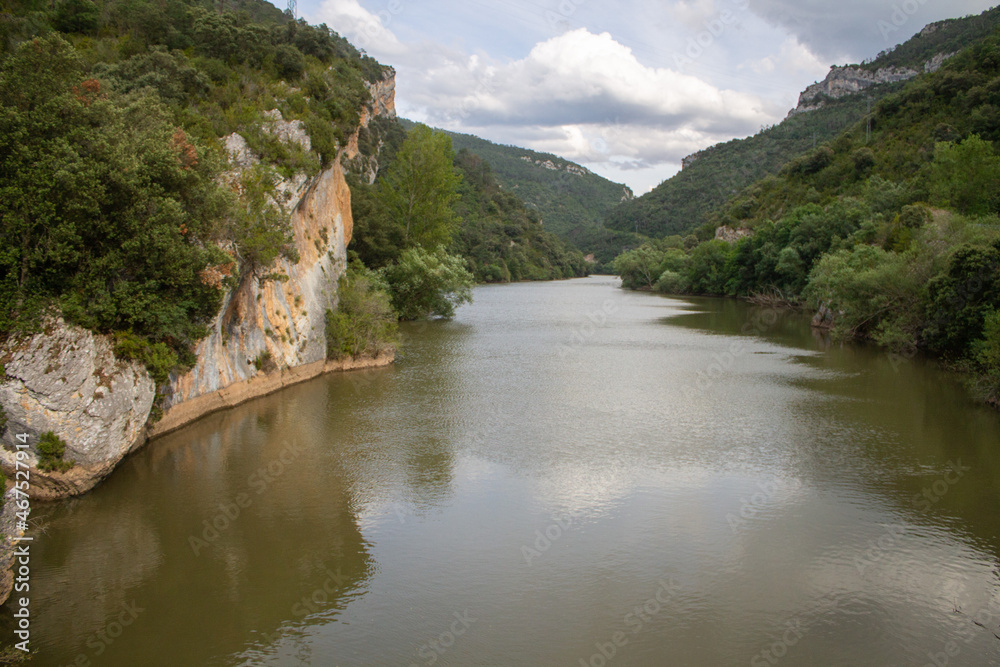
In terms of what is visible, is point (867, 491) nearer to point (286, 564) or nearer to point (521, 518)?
point (521, 518)

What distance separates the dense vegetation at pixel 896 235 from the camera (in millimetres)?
24703

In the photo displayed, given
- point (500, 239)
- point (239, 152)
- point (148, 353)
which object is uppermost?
point (500, 239)

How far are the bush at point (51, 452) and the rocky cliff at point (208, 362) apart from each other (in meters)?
0.09

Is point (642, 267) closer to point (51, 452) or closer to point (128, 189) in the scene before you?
point (128, 189)

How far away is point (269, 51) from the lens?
86.4 feet

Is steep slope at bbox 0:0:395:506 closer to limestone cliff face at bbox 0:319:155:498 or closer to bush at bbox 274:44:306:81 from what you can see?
limestone cliff face at bbox 0:319:155:498

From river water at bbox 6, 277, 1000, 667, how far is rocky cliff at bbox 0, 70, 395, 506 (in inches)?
30.7

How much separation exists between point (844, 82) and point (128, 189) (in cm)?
14042

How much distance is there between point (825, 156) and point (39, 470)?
75.9 m

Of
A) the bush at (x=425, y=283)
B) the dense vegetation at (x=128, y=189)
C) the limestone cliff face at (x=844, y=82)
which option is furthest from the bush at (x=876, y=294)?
the limestone cliff face at (x=844, y=82)

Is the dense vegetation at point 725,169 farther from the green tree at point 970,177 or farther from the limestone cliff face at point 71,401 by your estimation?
the limestone cliff face at point 71,401

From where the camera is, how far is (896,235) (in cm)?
3859

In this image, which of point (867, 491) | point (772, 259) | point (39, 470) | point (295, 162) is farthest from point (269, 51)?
point (772, 259)

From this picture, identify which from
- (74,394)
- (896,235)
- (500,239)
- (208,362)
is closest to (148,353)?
(74,394)
